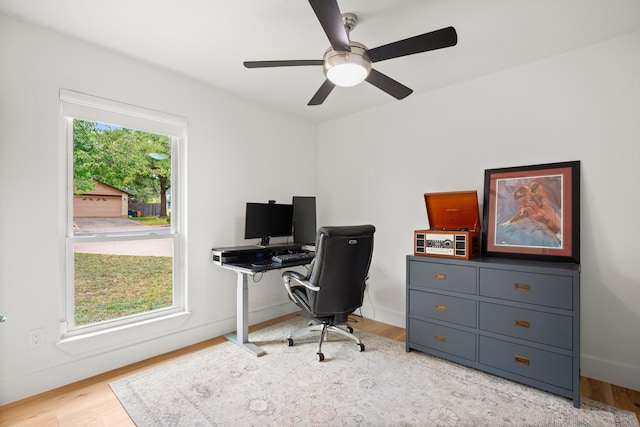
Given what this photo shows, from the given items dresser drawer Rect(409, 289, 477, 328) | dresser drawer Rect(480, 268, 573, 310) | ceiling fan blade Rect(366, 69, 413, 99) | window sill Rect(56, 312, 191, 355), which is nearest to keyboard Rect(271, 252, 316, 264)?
window sill Rect(56, 312, 191, 355)

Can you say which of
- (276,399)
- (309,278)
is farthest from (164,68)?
(276,399)

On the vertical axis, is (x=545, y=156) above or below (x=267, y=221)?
above

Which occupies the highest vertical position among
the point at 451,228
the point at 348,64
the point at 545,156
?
the point at 348,64

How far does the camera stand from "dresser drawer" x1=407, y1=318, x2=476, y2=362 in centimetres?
249

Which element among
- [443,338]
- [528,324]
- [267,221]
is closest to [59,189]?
[267,221]

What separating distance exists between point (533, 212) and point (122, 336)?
3.50 meters

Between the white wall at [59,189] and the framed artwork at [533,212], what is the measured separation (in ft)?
7.92

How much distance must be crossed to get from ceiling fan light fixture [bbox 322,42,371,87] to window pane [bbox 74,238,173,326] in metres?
2.12

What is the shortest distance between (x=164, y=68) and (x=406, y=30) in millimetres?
2055

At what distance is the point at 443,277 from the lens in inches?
104

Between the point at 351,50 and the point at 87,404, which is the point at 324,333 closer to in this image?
the point at 87,404

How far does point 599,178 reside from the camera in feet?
7.88

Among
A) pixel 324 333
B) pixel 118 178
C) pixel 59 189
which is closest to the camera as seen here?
pixel 59 189

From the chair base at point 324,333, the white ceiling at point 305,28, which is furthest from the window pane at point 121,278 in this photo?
the white ceiling at point 305,28
